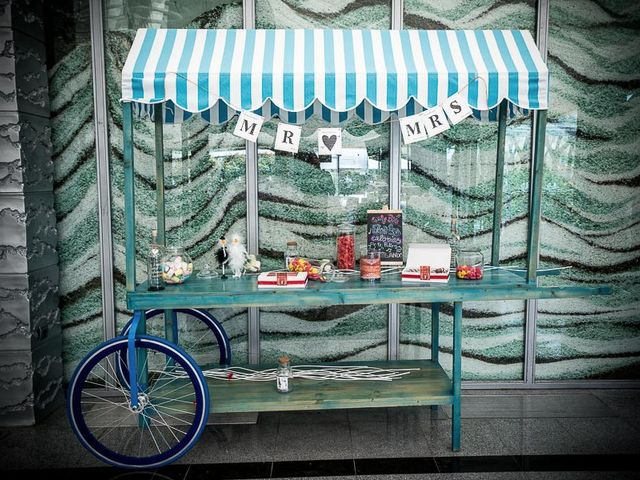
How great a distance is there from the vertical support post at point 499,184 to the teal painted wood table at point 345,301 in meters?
0.55

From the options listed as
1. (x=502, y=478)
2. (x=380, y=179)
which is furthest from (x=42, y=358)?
(x=502, y=478)

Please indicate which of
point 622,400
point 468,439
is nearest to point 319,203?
point 468,439

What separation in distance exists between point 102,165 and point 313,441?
8.96 feet

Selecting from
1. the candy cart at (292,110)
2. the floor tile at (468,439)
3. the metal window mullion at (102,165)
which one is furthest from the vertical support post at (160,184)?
the floor tile at (468,439)

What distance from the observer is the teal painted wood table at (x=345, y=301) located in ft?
10.9

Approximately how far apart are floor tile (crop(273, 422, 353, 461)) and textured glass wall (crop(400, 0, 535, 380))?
1.11 m

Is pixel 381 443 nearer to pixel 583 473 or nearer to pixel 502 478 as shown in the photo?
pixel 502 478

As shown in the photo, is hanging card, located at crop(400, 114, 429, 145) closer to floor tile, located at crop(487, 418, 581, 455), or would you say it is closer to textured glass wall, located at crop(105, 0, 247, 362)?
textured glass wall, located at crop(105, 0, 247, 362)

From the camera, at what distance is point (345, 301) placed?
337 cm

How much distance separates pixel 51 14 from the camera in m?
4.28

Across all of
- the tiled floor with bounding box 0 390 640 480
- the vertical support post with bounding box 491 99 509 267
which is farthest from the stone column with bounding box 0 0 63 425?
the vertical support post with bounding box 491 99 509 267

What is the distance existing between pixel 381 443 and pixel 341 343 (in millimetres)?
1137

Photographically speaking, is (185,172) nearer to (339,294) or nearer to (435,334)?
(339,294)

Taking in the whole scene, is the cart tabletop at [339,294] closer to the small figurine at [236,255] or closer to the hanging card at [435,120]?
the small figurine at [236,255]
